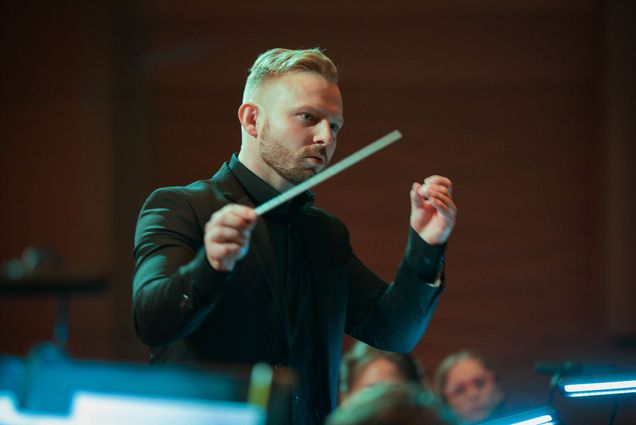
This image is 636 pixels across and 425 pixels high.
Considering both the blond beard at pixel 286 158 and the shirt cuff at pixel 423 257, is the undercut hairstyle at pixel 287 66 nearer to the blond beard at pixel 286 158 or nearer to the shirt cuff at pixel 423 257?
the blond beard at pixel 286 158

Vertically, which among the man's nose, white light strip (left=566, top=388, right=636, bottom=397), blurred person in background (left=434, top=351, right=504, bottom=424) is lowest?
white light strip (left=566, top=388, right=636, bottom=397)

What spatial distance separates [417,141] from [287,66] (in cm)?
332

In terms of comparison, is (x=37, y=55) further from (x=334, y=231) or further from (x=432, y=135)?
(x=334, y=231)

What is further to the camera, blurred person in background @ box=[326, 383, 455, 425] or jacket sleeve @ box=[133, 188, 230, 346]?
jacket sleeve @ box=[133, 188, 230, 346]

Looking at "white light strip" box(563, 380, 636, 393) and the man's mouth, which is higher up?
the man's mouth

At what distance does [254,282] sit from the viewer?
165 centimetres

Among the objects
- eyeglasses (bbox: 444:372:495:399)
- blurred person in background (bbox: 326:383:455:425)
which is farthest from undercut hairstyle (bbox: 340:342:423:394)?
blurred person in background (bbox: 326:383:455:425)

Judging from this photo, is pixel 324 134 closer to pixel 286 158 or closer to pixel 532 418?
pixel 286 158

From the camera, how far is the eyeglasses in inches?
122

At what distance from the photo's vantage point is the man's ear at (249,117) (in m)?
1.81

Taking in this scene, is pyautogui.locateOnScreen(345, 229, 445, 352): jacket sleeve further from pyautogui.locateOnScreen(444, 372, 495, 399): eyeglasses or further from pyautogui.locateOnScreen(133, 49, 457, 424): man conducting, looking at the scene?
pyautogui.locateOnScreen(444, 372, 495, 399): eyeglasses

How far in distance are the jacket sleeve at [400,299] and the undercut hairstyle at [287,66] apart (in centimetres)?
36

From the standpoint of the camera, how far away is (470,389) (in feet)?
10.2

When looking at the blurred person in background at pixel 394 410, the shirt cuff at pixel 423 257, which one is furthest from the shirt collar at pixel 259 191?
the blurred person in background at pixel 394 410
